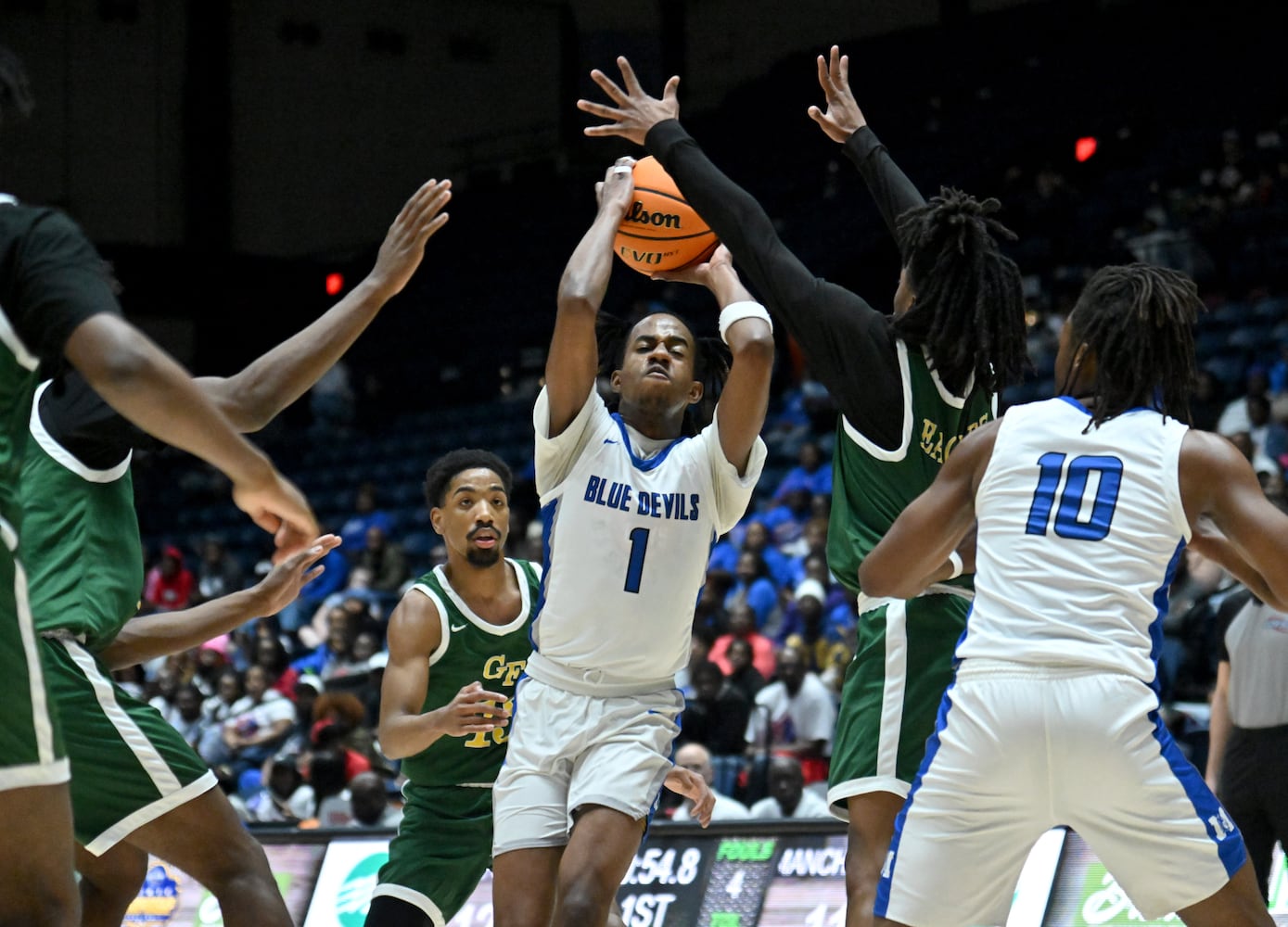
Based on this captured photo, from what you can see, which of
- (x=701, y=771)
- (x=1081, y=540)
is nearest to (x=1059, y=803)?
(x=1081, y=540)

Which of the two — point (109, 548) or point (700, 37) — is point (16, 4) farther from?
point (109, 548)

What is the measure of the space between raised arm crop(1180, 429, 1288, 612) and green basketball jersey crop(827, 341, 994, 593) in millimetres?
915

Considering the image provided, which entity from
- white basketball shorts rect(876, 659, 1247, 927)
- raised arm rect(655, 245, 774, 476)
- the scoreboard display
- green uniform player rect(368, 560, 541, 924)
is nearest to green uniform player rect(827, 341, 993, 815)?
raised arm rect(655, 245, 774, 476)

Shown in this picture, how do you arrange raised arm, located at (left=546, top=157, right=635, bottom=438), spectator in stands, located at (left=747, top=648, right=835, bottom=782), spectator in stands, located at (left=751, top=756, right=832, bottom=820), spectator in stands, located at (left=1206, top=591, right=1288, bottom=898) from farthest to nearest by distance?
spectator in stands, located at (left=747, top=648, right=835, bottom=782) < spectator in stands, located at (left=751, top=756, right=832, bottom=820) < spectator in stands, located at (left=1206, top=591, right=1288, bottom=898) < raised arm, located at (left=546, top=157, right=635, bottom=438)

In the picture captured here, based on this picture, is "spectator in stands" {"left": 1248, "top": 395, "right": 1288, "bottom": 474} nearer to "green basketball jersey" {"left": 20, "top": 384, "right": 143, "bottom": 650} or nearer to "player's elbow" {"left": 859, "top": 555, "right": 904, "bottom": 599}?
"player's elbow" {"left": 859, "top": 555, "right": 904, "bottom": 599}

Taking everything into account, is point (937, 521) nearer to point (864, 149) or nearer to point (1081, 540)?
point (1081, 540)

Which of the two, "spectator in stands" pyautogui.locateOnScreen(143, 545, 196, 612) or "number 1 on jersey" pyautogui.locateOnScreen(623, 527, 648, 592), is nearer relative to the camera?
"number 1 on jersey" pyautogui.locateOnScreen(623, 527, 648, 592)

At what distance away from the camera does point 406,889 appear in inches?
204

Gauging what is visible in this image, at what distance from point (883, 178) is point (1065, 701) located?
1993mm

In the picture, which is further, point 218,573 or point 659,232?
point 218,573

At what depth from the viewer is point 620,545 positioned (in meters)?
4.59

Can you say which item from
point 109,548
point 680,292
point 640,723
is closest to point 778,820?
point 640,723

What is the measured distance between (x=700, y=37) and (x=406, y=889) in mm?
17922

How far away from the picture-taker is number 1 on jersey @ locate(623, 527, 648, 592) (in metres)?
4.57
